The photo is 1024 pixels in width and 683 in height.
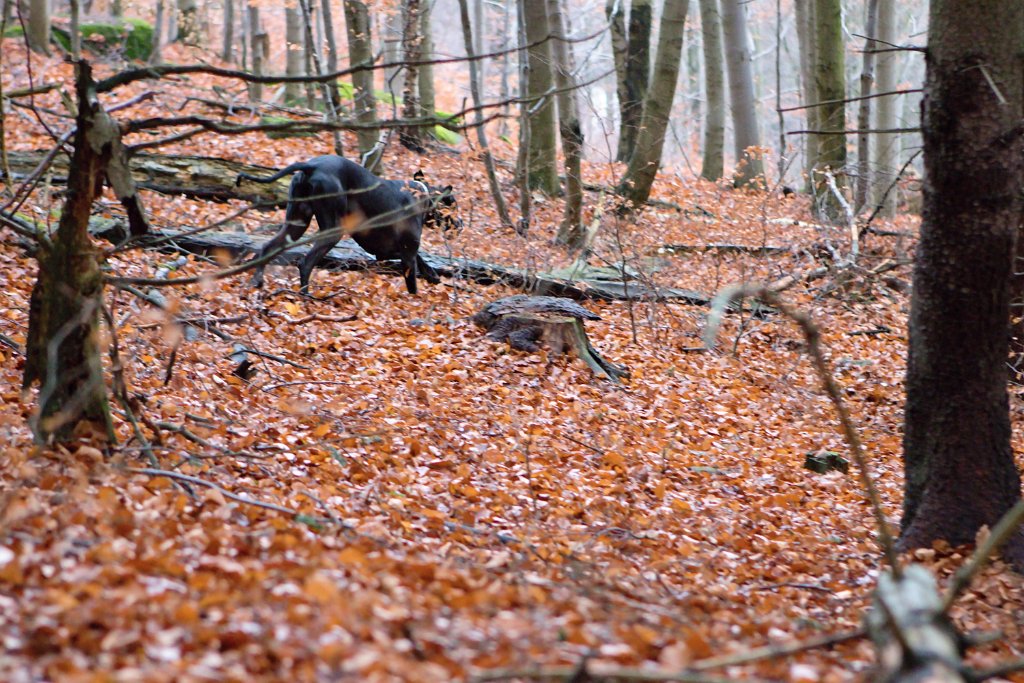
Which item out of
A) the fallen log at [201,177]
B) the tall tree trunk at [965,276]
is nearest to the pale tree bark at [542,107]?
the fallen log at [201,177]

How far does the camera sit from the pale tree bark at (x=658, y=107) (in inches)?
602

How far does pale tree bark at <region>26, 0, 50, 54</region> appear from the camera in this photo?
17906 millimetres

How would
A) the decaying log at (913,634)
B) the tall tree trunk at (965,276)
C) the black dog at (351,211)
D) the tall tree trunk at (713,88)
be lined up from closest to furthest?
1. the decaying log at (913,634)
2. the tall tree trunk at (965,276)
3. the black dog at (351,211)
4. the tall tree trunk at (713,88)

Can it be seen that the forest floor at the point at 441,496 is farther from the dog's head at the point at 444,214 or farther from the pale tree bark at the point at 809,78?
the pale tree bark at the point at 809,78

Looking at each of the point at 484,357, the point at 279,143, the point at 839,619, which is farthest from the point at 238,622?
the point at 279,143

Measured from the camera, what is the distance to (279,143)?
16484 millimetres

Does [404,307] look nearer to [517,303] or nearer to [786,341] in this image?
[517,303]

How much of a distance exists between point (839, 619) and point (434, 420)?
134 inches

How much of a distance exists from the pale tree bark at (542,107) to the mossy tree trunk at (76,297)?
818 cm

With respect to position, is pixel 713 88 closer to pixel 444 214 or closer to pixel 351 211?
pixel 444 214

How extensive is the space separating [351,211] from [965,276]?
6.77 m

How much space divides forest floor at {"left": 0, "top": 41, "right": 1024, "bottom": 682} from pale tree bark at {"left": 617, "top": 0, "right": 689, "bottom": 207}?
3782 mm

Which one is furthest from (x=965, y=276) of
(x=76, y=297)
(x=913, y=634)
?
(x=76, y=297)

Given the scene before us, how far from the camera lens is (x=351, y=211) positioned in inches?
393
